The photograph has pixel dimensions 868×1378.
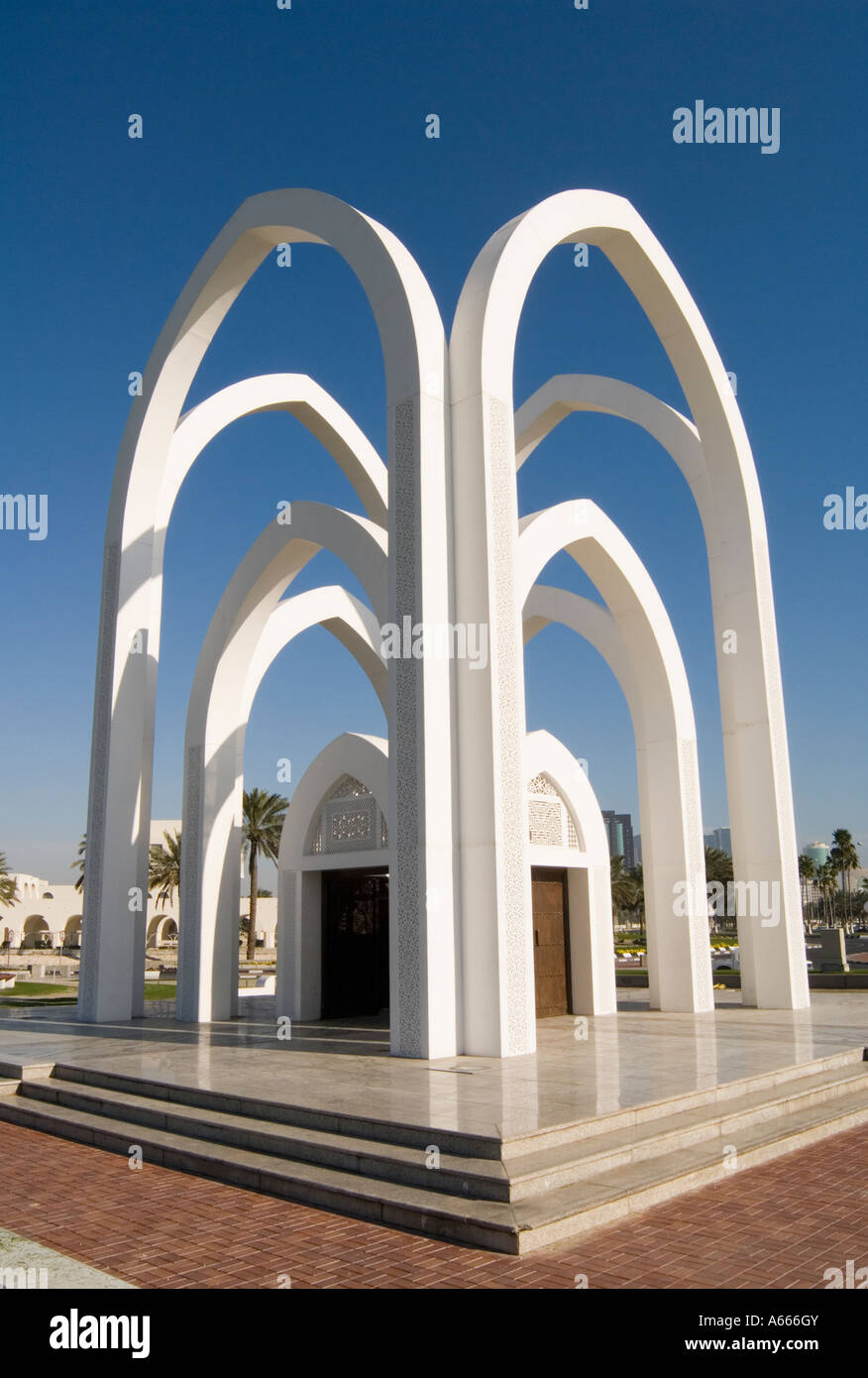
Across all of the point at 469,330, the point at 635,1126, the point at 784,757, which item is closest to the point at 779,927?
the point at 784,757

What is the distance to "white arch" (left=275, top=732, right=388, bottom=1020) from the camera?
12367 mm

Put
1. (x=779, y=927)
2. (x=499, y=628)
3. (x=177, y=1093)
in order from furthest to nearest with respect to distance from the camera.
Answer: (x=779, y=927) < (x=499, y=628) < (x=177, y=1093)

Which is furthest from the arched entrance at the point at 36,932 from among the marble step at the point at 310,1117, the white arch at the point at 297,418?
the marble step at the point at 310,1117

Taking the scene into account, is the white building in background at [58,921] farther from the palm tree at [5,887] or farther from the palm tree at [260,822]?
A: the palm tree at [260,822]

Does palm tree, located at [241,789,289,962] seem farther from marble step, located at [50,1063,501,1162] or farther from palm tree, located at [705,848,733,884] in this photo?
marble step, located at [50,1063,501,1162]

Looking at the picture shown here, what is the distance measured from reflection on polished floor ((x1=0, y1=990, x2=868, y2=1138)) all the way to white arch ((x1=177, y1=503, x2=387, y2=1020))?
753 mm

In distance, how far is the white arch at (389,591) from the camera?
841 centimetres

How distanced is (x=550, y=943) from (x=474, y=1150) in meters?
7.81

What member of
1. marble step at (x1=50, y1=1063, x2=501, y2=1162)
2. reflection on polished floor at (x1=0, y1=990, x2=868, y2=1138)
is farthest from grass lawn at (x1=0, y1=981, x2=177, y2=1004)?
marble step at (x1=50, y1=1063, x2=501, y2=1162)

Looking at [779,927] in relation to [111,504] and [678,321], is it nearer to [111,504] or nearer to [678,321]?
[678,321]

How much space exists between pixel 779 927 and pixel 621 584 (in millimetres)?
4902

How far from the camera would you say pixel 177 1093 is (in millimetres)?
7043

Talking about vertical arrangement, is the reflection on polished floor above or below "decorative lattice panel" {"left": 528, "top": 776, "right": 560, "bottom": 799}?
below

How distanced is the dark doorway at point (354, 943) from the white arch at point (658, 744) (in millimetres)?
3627
